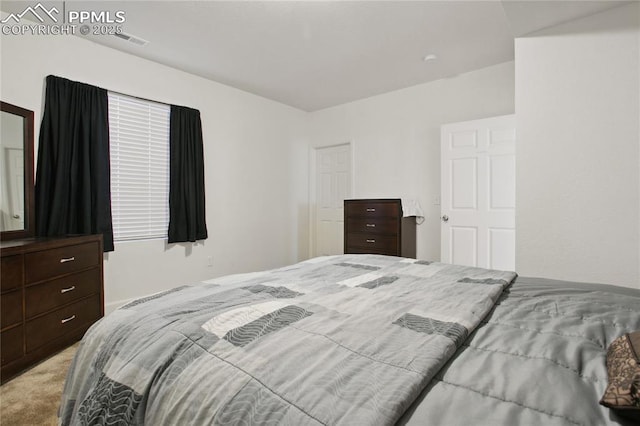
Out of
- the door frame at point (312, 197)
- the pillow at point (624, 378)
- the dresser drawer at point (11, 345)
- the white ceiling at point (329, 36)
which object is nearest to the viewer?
the pillow at point (624, 378)

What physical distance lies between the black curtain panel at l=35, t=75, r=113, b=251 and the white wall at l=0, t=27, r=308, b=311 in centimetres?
12

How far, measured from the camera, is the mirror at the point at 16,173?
2373 mm

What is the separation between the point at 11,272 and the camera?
75.2 inches

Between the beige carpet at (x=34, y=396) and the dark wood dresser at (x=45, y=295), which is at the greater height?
the dark wood dresser at (x=45, y=295)

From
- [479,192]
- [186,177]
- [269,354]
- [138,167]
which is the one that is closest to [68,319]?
[138,167]

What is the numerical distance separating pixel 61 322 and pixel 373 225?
3064 millimetres

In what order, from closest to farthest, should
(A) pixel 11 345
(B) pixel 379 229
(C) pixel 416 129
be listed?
1. (A) pixel 11 345
2. (B) pixel 379 229
3. (C) pixel 416 129

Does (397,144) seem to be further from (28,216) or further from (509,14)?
(28,216)

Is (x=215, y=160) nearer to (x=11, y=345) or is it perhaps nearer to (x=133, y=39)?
(x=133, y=39)

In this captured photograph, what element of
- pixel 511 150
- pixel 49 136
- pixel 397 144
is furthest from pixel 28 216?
pixel 511 150

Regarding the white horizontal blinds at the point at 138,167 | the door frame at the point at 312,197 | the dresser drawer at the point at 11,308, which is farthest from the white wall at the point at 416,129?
the dresser drawer at the point at 11,308

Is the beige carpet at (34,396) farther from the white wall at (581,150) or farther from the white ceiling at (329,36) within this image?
the white wall at (581,150)

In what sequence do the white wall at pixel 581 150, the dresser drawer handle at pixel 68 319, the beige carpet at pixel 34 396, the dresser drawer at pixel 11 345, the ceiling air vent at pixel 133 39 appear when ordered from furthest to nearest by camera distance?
the ceiling air vent at pixel 133 39
the dresser drawer handle at pixel 68 319
the white wall at pixel 581 150
the dresser drawer at pixel 11 345
the beige carpet at pixel 34 396

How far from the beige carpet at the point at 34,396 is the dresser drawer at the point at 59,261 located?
1.87 ft
